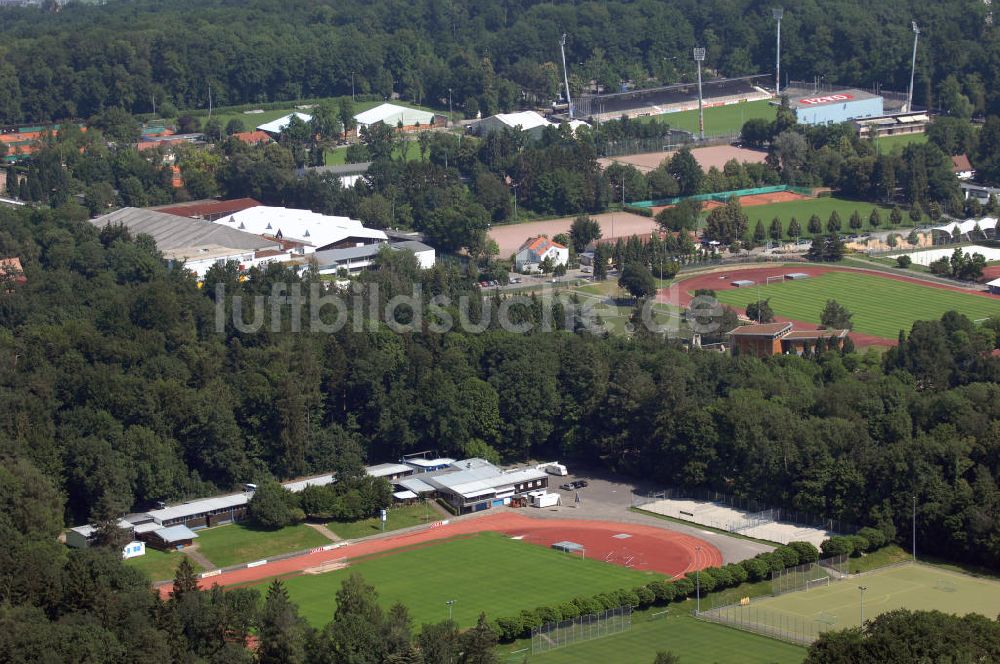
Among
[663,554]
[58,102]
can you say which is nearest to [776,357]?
[663,554]

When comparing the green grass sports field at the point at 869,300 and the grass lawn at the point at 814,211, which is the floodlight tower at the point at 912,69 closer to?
the grass lawn at the point at 814,211

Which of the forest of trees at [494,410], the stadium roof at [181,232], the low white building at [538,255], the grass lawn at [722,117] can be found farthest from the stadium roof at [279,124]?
the forest of trees at [494,410]

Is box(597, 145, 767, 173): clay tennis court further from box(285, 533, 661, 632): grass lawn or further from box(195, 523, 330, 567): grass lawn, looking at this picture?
box(285, 533, 661, 632): grass lawn

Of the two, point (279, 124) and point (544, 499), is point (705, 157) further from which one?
point (544, 499)

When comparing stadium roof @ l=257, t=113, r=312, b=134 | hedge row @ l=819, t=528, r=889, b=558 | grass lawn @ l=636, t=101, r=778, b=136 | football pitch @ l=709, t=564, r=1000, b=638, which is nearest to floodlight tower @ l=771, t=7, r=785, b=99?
grass lawn @ l=636, t=101, r=778, b=136

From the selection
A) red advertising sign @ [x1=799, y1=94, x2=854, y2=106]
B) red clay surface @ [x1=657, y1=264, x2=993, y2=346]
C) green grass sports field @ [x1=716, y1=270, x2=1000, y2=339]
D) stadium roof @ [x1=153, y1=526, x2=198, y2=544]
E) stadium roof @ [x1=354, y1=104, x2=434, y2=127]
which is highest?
stadium roof @ [x1=354, y1=104, x2=434, y2=127]

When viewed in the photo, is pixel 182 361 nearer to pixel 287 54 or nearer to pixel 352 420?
pixel 352 420
